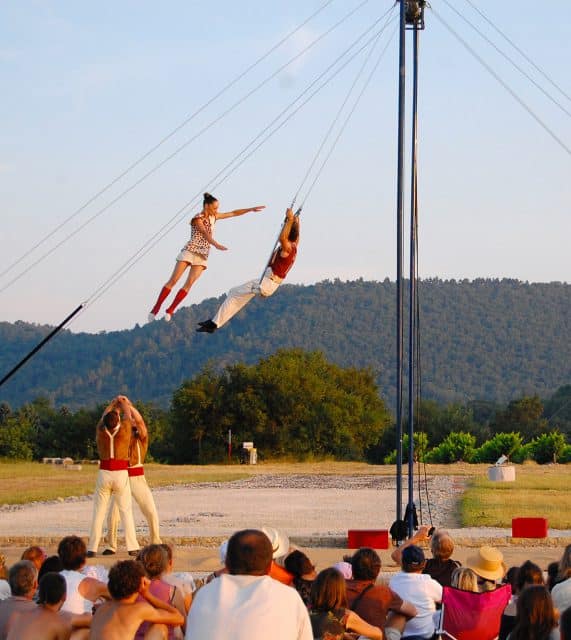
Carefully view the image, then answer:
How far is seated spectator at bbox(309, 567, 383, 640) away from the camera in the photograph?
6766mm

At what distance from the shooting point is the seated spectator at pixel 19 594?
7133mm

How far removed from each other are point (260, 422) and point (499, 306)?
338 feet

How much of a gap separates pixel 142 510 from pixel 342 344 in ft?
462

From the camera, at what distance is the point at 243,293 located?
51.4ft

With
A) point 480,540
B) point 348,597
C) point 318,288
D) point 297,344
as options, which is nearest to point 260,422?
point 480,540

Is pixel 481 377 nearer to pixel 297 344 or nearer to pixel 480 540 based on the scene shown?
pixel 297 344

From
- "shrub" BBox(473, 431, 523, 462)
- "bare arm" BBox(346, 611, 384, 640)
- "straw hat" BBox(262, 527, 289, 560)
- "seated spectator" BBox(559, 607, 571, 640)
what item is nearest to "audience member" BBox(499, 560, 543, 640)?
"bare arm" BBox(346, 611, 384, 640)

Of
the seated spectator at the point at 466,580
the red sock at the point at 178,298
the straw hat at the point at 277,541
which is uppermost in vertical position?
the red sock at the point at 178,298

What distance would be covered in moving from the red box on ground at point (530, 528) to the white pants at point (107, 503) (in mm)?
5272

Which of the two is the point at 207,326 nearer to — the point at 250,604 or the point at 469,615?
the point at 469,615

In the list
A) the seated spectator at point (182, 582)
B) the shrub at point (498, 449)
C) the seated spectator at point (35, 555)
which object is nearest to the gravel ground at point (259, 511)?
the seated spectator at point (35, 555)

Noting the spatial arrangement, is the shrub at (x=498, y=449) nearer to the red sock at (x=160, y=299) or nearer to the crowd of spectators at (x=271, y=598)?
the red sock at (x=160, y=299)

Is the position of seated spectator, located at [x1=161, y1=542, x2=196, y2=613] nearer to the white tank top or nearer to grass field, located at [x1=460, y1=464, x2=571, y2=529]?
the white tank top

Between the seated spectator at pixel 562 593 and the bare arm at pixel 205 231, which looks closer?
the seated spectator at pixel 562 593
